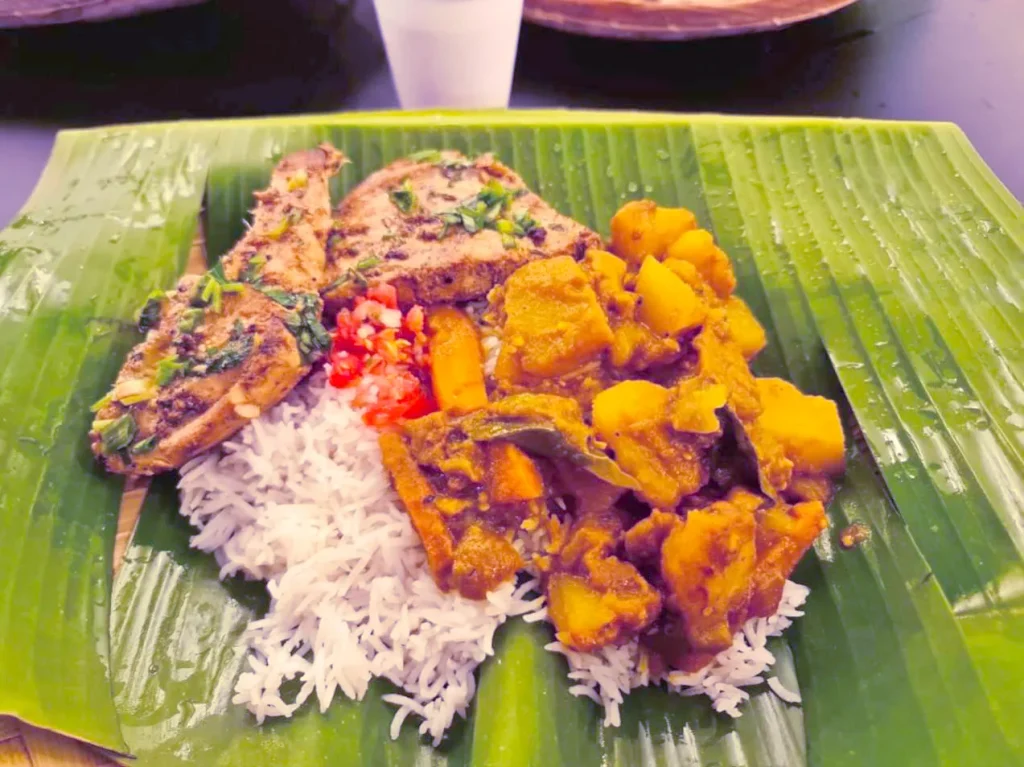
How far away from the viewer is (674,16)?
4688 millimetres

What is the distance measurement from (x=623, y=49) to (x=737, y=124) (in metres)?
2.35

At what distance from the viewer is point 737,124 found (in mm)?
3727

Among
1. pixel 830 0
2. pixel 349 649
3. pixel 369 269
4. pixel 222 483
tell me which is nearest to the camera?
pixel 349 649

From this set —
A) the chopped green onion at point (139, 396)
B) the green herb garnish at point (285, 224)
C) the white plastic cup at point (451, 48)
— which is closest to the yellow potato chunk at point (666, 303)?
the green herb garnish at point (285, 224)

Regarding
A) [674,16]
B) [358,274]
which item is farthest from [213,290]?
[674,16]

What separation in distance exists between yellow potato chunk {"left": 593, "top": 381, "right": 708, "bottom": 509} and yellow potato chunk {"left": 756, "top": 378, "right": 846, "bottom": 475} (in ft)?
1.22

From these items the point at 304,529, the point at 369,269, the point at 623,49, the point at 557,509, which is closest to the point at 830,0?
the point at 623,49

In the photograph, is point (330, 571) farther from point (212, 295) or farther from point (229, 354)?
point (212, 295)

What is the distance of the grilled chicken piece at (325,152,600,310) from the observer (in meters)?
2.97

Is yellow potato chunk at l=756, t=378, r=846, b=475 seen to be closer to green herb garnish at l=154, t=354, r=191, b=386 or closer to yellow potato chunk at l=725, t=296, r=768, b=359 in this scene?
yellow potato chunk at l=725, t=296, r=768, b=359

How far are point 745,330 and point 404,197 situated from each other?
1.59m

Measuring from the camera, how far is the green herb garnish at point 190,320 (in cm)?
276

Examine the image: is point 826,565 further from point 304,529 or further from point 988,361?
point 304,529

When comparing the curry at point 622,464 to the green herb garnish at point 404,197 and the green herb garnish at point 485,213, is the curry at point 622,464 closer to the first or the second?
the green herb garnish at point 485,213
